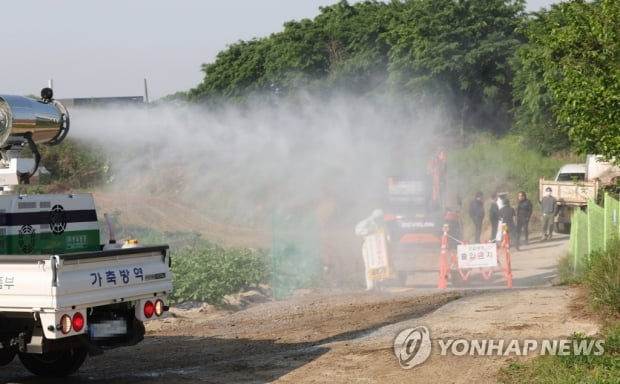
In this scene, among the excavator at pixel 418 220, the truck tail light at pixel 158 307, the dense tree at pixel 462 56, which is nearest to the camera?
the truck tail light at pixel 158 307

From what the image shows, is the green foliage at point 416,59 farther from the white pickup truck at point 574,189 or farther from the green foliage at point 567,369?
the green foliage at point 567,369

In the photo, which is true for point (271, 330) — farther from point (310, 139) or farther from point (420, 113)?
point (420, 113)

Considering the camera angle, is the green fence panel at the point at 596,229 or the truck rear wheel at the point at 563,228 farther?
the truck rear wheel at the point at 563,228

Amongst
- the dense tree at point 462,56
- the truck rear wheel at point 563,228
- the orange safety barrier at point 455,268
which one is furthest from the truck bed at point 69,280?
the dense tree at point 462,56

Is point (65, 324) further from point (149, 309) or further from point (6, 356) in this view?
point (6, 356)

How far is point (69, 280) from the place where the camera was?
8.48m

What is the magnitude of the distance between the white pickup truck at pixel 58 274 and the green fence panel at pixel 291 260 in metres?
8.20

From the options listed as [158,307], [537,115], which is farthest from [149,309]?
[537,115]

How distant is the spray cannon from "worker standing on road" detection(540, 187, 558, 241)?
21922 mm

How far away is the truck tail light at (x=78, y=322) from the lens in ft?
27.9

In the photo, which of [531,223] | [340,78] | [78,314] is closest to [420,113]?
[340,78]

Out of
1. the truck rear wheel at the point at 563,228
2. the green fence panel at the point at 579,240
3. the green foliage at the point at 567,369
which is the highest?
the green fence panel at the point at 579,240

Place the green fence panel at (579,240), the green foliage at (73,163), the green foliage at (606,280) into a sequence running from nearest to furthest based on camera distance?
the green foliage at (606,280) → the green fence panel at (579,240) → the green foliage at (73,163)

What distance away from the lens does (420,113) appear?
1786 inches
